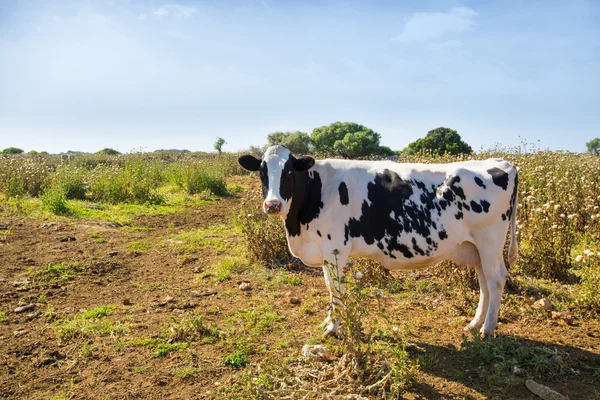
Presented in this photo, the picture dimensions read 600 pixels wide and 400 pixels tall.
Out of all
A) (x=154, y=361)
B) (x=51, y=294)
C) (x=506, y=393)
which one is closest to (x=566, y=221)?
(x=506, y=393)

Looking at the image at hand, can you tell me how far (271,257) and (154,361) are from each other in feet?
11.8

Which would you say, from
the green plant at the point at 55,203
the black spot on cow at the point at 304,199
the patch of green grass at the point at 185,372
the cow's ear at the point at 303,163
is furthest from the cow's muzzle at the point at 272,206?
the green plant at the point at 55,203

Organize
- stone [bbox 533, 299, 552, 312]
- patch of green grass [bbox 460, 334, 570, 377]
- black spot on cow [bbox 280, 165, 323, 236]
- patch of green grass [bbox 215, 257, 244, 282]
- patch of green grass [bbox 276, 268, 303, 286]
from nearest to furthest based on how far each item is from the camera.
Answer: patch of green grass [bbox 460, 334, 570, 377] → black spot on cow [bbox 280, 165, 323, 236] → stone [bbox 533, 299, 552, 312] → patch of green grass [bbox 276, 268, 303, 286] → patch of green grass [bbox 215, 257, 244, 282]

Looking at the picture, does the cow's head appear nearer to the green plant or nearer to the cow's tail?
the cow's tail

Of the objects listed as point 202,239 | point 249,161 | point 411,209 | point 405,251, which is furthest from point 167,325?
point 202,239

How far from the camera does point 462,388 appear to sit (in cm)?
384

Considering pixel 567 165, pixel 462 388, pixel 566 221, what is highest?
pixel 567 165

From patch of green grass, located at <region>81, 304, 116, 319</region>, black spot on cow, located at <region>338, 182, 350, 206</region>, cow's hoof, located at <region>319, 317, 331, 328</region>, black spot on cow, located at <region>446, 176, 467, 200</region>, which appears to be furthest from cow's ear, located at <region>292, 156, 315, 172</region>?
patch of green grass, located at <region>81, 304, 116, 319</region>

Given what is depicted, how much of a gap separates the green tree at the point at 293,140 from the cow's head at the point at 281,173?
33.2 metres

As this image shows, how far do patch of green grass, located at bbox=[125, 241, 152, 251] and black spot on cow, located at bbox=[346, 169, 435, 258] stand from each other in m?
5.76

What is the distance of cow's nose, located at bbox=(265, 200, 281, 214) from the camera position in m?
4.53

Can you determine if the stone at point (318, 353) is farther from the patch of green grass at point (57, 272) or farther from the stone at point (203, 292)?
the patch of green grass at point (57, 272)

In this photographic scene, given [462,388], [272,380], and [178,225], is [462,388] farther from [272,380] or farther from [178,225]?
[178,225]

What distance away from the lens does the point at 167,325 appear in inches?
210
